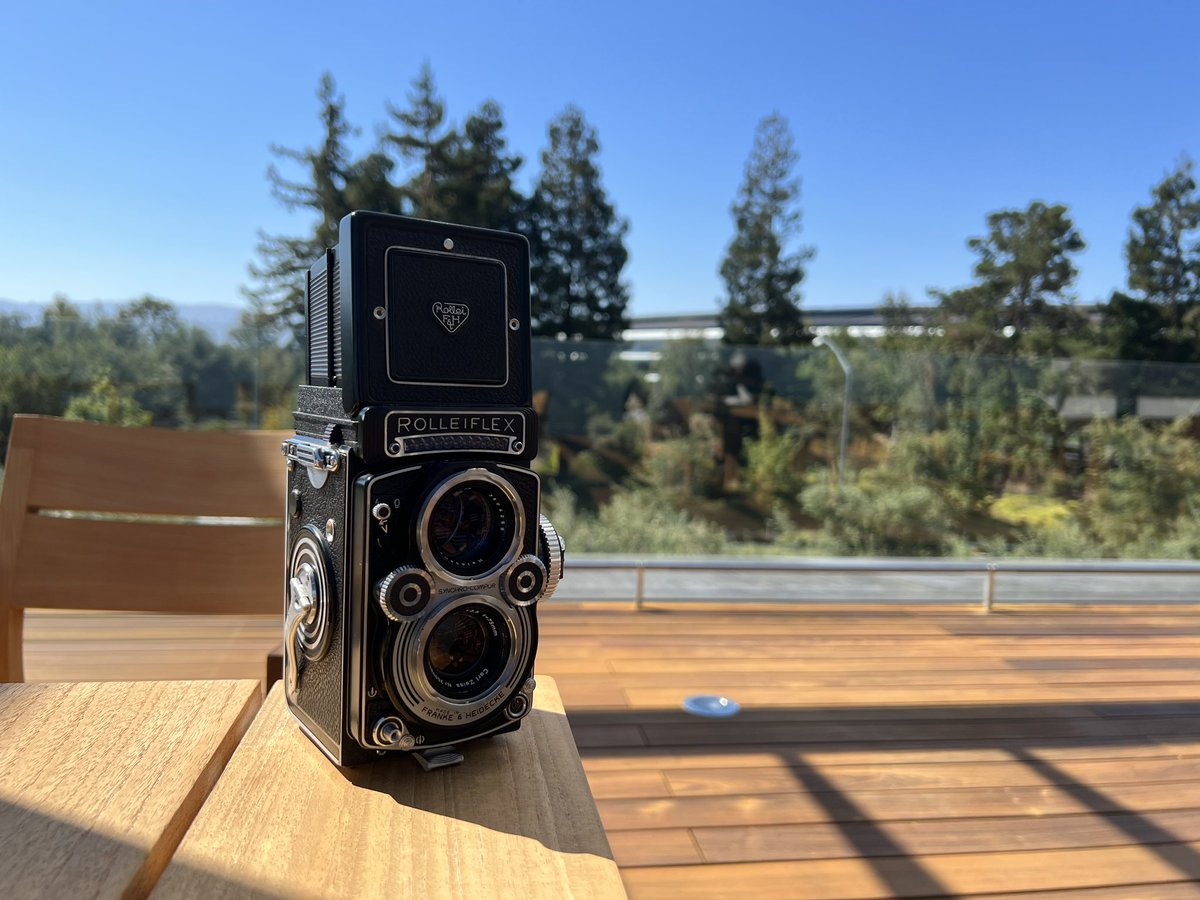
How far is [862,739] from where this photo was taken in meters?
1.87

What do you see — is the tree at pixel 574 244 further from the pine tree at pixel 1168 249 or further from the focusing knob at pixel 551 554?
the focusing knob at pixel 551 554

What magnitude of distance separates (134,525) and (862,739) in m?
1.62

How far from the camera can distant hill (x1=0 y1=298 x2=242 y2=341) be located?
4.03 metres

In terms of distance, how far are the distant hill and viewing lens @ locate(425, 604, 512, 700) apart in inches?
167

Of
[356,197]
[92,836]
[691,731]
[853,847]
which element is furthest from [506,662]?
[356,197]

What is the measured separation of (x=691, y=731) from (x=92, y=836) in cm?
159

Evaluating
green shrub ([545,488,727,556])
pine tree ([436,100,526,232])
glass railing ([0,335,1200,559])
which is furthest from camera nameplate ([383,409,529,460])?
pine tree ([436,100,526,232])

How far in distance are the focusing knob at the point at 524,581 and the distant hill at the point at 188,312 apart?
14.0 ft

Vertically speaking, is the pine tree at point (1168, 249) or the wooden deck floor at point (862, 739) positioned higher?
the pine tree at point (1168, 249)

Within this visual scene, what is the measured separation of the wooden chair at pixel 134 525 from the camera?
0.96 meters

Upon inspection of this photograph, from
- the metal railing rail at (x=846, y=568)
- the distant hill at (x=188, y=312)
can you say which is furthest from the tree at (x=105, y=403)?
the metal railing rail at (x=846, y=568)

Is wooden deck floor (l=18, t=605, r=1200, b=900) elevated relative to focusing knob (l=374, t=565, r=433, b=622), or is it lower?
lower

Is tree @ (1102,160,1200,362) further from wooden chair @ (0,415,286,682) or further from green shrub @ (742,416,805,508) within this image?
wooden chair @ (0,415,286,682)

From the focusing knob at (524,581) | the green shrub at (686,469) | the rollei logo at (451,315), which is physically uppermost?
the rollei logo at (451,315)
